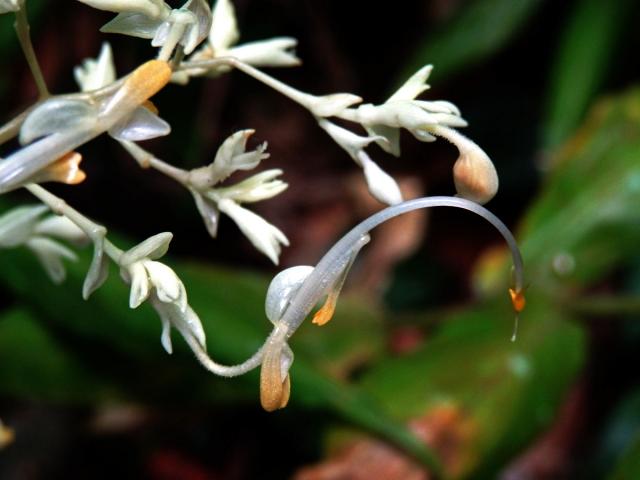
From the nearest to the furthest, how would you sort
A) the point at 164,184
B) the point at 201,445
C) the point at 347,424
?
the point at 347,424, the point at 201,445, the point at 164,184

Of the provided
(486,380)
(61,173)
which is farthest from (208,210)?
(486,380)

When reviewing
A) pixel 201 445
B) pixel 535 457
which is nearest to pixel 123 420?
pixel 201 445

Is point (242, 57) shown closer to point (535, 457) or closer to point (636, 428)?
point (636, 428)

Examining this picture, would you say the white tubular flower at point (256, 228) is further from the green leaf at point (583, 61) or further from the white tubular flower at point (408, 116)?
the green leaf at point (583, 61)

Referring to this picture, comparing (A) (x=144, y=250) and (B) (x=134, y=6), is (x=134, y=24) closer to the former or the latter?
(B) (x=134, y=6)

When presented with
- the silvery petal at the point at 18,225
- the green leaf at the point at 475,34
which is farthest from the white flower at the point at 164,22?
the green leaf at the point at 475,34

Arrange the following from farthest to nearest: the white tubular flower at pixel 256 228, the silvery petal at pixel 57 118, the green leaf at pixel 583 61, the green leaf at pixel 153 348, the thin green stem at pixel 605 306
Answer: the green leaf at pixel 583 61 < the thin green stem at pixel 605 306 < the green leaf at pixel 153 348 < the white tubular flower at pixel 256 228 < the silvery petal at pixel 57 118

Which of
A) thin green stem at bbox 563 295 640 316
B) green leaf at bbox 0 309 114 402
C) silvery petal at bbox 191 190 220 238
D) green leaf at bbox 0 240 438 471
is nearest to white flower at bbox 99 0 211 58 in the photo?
silvery petal at bbox 191 190 220 238
